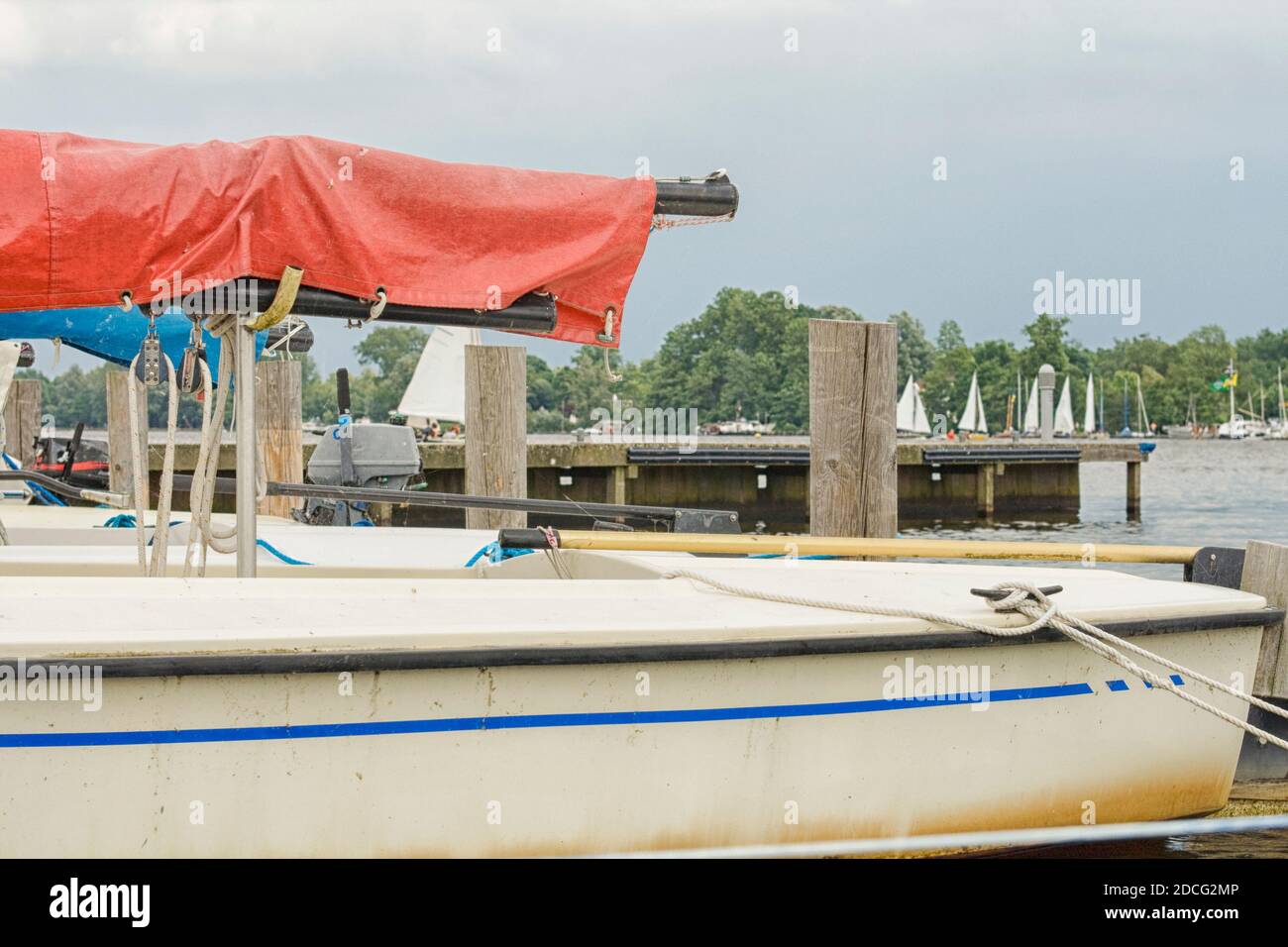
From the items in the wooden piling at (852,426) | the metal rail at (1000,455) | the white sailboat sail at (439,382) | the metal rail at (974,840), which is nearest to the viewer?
the metal rail at (974,840)

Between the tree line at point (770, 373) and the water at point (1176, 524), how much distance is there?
49184 mm

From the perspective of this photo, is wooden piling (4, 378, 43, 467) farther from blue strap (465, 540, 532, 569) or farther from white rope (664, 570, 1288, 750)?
white rope (664, 570, 1288, 750)

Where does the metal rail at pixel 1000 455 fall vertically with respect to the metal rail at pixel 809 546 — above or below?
above

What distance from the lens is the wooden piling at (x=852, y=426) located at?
Answer: 6.95 meters

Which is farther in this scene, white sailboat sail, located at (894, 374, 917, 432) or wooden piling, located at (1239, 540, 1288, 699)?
white sailboat sail, located at (894, 374, 917, 432)

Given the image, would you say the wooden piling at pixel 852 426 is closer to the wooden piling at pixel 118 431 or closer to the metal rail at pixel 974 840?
the metal rail at pixel 974 840

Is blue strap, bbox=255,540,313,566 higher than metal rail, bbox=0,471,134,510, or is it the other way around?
metal rail, bbox=0,471,134,510

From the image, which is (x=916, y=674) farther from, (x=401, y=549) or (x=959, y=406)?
(x=959, y=406)

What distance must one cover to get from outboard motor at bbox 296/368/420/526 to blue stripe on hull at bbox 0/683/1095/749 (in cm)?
570

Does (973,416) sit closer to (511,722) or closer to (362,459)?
(362,459)

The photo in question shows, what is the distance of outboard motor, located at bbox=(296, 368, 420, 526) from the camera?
958 cm

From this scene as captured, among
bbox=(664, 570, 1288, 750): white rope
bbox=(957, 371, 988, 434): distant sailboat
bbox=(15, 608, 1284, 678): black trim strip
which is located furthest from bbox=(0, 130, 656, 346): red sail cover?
bbox=(957, 371, 988, 434): distant sailboat

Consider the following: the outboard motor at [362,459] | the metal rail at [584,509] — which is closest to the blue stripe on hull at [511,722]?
the metal rail at [584,509]

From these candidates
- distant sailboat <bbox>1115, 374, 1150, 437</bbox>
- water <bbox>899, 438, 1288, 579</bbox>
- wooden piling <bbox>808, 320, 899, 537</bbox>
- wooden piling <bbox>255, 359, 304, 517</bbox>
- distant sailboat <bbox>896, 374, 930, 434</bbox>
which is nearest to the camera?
wooden piling <bbox>808, 320, 899, 537</bbox>
